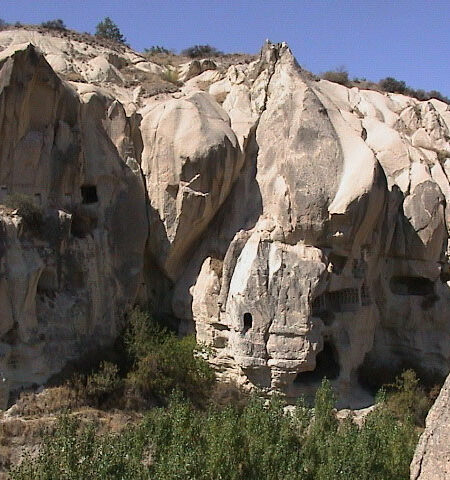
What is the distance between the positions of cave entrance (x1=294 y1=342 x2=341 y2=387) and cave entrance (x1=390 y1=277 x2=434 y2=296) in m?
2.58

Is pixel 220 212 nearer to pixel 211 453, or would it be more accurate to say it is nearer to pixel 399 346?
pixel 399 346

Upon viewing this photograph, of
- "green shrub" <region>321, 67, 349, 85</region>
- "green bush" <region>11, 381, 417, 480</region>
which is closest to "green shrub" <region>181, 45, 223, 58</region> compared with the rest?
"green shrub" <region>321, 67, 349, 85</region>

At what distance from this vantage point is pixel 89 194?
13.4 metres

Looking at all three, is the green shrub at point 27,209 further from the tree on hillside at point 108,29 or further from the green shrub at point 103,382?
the tree on hillside at point 108,29

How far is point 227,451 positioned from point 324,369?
605 centimetres

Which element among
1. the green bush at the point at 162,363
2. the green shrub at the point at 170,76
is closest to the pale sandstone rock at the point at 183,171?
the green bush at the point at 162,363

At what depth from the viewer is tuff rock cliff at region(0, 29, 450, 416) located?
11.9 meters

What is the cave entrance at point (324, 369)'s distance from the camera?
43.7ft

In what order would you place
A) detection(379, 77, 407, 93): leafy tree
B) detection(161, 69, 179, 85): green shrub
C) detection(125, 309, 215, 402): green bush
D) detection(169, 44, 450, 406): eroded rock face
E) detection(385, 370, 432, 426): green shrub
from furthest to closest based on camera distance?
1. detection(379, 77, 407, 93): leafy tree
2. detection(161, 69, 179, 85): green shrub
3. detection(385, 370, 432, 426): green shrub
4. detection(169, 44, 450, 406): eroded rock face
5. detection(125, 309, 215, 402): green bush

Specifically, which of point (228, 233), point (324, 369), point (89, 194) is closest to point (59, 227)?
point (89, 194)

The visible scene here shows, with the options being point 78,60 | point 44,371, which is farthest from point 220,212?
point 78,60

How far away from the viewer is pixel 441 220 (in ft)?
48.8

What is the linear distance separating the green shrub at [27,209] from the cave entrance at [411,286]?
8753 mm

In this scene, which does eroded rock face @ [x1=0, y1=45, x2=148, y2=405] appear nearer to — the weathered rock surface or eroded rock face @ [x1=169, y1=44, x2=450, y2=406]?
eroded rock face @ [x1=169, y1=44, x2=450, y2=406]
